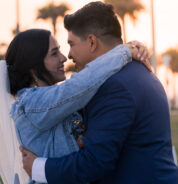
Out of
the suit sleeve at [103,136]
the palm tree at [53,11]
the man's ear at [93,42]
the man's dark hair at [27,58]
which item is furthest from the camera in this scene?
the palm tree at [53,11]

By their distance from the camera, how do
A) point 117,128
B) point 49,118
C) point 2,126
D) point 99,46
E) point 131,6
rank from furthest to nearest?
point 131,6
point 2,126
point 99,46
point 49,118
point 117,128

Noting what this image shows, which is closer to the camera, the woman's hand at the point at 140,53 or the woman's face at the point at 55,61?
the woman's hand at the point at 140,53

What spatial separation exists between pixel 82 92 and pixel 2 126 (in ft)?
3.58

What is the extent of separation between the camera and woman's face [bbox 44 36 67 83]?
10.7ft

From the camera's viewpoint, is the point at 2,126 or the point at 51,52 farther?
the point at 2,126

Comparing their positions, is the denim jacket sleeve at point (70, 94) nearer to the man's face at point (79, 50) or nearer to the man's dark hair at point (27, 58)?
the man's face at point (79, 50)

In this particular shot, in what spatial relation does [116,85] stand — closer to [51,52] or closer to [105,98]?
[105,98]

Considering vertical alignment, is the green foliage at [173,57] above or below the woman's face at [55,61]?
below

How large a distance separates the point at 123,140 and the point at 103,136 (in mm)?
116

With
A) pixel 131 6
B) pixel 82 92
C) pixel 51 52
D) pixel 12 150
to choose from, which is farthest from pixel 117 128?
pixel 131 6

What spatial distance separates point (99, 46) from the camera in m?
2.96

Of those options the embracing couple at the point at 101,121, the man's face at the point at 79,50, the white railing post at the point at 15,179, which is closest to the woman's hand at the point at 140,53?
the embracing couple at the point at 101,121

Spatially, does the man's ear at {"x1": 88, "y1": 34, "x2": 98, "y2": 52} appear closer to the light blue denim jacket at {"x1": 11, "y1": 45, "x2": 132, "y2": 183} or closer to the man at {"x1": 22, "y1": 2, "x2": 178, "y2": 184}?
the light blue denim jacket at {"x1": 11, "y1": 45, "x2": 132, "y2": 183}

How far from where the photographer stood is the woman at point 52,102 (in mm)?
2641
